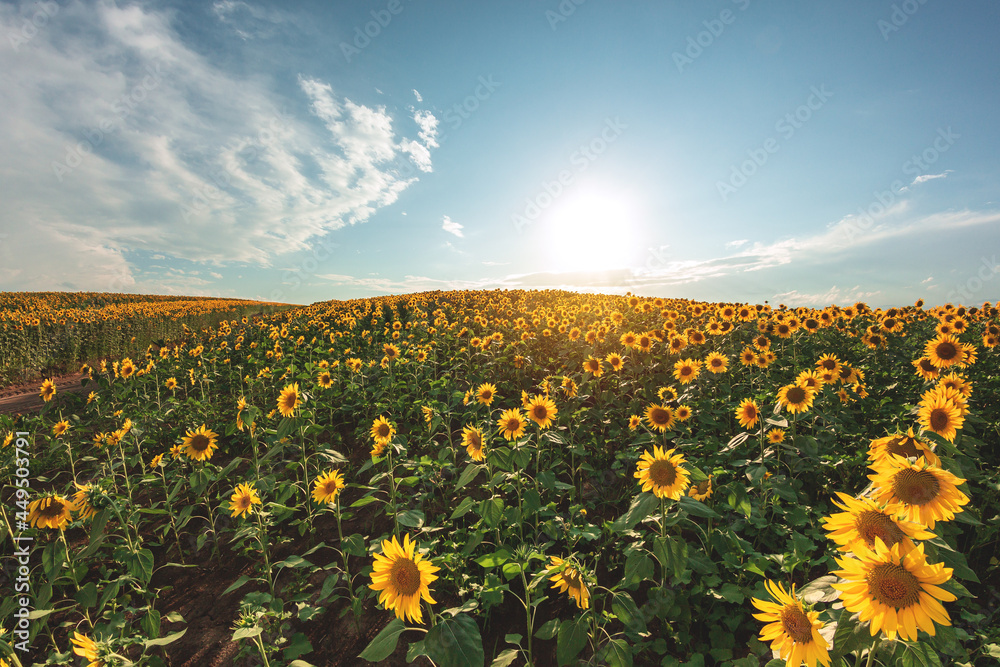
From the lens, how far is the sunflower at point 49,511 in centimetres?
291

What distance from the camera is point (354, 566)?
3.68 metres

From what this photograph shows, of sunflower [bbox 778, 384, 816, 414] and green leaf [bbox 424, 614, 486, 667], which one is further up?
sunflower [bbox 778, 384, 816, 414]

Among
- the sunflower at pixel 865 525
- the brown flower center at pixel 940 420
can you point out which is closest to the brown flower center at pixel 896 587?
the sunflower at pixel 865 525

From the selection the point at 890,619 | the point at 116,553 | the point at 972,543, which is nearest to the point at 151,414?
the point at 116,553

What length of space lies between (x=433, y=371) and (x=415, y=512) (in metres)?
4.42

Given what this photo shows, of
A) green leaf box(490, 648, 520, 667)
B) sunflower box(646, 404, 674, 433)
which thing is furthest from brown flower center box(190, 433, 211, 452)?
sunflower box(646, 404, 674, 433)

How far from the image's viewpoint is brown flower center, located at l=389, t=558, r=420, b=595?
199cm

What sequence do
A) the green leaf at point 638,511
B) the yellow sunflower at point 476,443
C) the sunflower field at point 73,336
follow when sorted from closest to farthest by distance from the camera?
the green leaf at point 638,511 < the yellow sunflower at point 476,443 < the sunflower field at point 73,336

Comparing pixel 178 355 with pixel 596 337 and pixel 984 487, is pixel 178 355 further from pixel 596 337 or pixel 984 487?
pixel 984 487

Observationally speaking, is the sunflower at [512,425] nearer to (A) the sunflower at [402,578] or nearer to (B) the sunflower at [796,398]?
(A) the sunflower at [402,578]

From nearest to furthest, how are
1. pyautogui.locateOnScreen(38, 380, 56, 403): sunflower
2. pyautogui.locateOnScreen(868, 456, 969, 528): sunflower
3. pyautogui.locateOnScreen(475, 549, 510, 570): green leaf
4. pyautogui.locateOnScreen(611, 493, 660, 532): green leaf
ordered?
pyautogui.locateOnScreen(868, 456, 969, 528): sunflower
pyautogui.locateOnScreen(611, 493, 660, 532): green leaf
pyautogui.locateOnScreen(475, 549, 510, 570): green leaf
pyautogui.locateOnScreen(38, 380, 56, 403): sunflower

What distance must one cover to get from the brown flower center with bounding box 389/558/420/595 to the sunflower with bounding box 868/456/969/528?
2156 millimetres

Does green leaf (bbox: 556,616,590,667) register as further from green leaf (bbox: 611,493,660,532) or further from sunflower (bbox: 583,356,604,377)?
sunflower (bbox: 583,356,604,377)

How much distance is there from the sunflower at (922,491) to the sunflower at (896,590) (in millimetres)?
290
